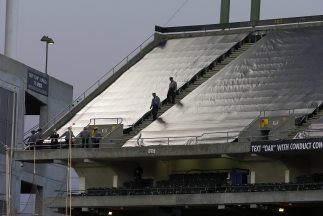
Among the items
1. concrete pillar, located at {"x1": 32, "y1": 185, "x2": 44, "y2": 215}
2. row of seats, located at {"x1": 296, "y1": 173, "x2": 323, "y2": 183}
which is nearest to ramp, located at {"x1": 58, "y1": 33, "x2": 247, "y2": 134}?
row of seats, located at {"x1": 296, "y1": 173, "x2": 323, "y2": 183}

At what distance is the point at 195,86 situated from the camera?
61.1 meters

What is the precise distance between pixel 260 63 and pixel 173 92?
4.56 m

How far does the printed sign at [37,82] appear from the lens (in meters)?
73.7

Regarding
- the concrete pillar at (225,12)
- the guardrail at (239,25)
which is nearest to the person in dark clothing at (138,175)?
the guardrail at (239,25)

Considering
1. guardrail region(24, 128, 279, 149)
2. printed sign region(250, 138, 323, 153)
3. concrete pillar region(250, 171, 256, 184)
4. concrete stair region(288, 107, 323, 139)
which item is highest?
concrete stair region(288, 107, 323, 139)

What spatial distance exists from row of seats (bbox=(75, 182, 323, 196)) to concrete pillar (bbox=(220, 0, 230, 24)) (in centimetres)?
2013

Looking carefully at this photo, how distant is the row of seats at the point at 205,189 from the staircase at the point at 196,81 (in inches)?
119

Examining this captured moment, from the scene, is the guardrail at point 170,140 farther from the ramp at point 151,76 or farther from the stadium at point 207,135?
the ramp at point 151,76

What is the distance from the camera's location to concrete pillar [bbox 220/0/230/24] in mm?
71312

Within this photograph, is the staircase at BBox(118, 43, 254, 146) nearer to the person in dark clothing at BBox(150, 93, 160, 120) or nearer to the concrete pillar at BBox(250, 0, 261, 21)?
the person in dark clothing at BBox(150, 93, 160, 120)

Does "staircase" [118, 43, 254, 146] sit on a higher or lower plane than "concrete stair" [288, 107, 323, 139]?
higher

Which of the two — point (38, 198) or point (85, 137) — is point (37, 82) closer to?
point (38, 198)

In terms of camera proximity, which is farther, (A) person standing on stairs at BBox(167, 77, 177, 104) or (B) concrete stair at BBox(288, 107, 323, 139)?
(A) person standing on stairs at BBox(167, 77, 177, 104)

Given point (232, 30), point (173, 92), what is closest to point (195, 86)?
point (173, 92)
